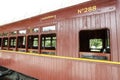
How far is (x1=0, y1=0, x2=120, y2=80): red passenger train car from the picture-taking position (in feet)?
10.2

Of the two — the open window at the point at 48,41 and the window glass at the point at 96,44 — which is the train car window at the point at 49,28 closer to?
the open window at the point at 48,41

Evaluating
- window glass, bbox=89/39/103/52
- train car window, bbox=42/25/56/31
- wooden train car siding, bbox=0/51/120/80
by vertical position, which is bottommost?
wooden train car siding, bbox=0/51/120/80

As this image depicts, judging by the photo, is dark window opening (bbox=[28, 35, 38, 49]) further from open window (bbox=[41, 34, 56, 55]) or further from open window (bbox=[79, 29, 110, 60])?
open window (bbox=[79, 29, 110, 60])

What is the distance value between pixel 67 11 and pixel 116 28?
150cm

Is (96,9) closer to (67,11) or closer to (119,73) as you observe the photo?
(67,11)

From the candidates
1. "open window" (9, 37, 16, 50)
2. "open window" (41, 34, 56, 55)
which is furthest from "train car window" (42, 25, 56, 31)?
"open window" (9, 37, 16, 50)

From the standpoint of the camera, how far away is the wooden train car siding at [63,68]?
3.12 m

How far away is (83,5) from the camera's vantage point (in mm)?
3676

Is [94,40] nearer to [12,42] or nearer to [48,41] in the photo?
[48,41]

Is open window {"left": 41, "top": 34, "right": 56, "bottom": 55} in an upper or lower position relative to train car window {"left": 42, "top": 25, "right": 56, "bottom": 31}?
lower

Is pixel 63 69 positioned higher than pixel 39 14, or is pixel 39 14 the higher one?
pixel 39 14

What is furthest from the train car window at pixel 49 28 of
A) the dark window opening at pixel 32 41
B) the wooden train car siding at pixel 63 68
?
the dark window opening at pixel 32 41

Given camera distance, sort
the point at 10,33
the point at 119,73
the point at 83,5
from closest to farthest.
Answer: the point at 119,73 → the point at 83,5 → the point at 10,33

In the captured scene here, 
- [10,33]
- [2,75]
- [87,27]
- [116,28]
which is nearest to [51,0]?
[87,27]
